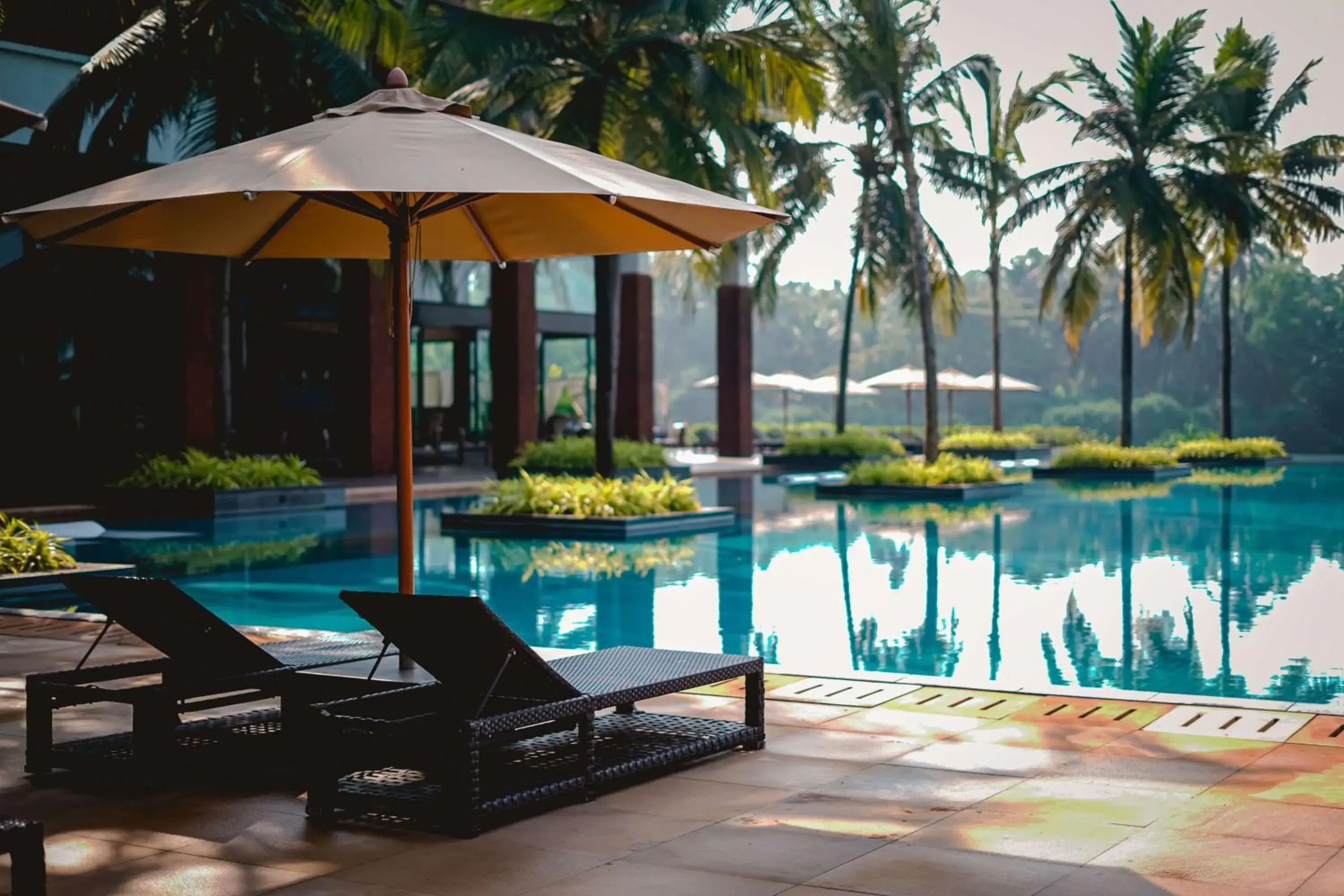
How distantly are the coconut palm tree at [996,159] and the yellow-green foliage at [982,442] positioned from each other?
17.6 feet

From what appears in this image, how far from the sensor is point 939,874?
4.06m

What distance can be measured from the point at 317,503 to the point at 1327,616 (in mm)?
13564

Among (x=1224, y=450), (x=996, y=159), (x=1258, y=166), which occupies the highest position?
(x=1258, y=166)

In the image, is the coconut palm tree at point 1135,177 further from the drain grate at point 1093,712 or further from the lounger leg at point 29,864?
the lounger leg at point 29,864

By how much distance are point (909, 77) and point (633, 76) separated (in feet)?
42.7

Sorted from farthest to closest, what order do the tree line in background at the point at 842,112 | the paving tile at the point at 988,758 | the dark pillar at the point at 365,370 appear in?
1. the dark pillar at the point at 365,370
2. the tree line in background at the point at 842,112
3. the paving tile at the point at 988,758

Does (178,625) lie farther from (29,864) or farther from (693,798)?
(29,864)

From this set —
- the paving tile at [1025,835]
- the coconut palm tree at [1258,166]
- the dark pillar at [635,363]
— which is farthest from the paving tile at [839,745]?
the coconut palm tree at [1258,166]

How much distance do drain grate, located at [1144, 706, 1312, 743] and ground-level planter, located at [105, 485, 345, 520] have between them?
14.7 meters

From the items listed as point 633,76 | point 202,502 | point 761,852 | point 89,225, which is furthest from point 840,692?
point 202,502

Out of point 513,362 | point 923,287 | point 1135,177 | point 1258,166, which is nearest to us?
point 923,287

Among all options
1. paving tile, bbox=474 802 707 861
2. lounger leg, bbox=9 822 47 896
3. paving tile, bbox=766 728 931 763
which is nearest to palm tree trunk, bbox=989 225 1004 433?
paving tile, bbox=766 728 931 763

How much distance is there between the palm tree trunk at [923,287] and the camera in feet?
78.0

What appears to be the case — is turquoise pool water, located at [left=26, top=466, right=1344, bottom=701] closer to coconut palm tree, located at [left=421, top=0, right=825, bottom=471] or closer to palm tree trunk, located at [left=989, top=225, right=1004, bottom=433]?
coconut palm tree, located at [left=421, top=0, right=825, bottom=471]
